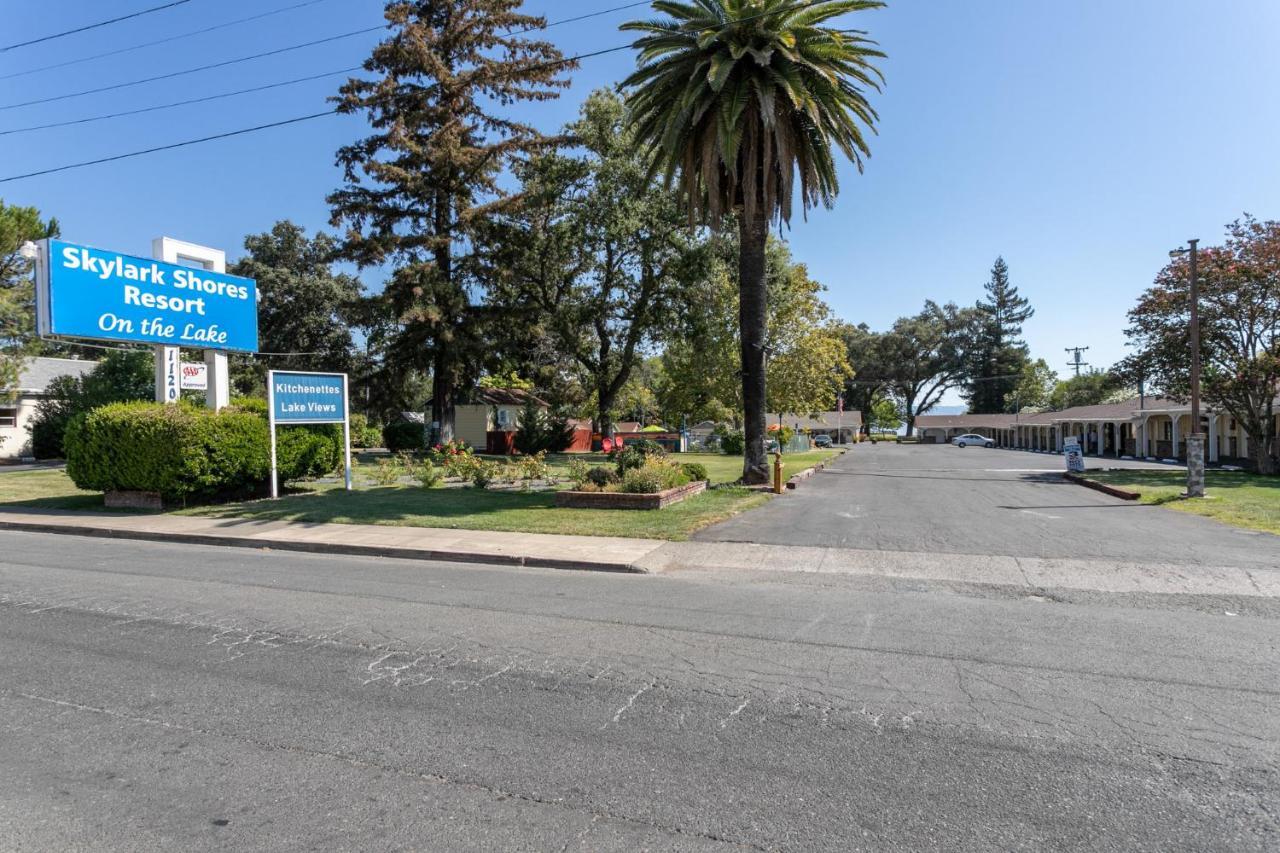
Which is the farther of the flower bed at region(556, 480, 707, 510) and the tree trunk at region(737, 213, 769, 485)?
the tree trunk at region(737, 213, 769, 485)

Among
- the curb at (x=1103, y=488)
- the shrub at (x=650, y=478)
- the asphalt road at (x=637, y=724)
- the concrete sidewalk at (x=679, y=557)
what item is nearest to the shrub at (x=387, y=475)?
the concrete sidewalk at (x=679, y=557)

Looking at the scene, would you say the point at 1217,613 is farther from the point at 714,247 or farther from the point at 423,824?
the point at 714,247

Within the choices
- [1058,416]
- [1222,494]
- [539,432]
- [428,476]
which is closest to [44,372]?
[539,432]

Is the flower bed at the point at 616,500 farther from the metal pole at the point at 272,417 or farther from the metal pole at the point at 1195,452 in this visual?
the metal pole at the point at 1195,452

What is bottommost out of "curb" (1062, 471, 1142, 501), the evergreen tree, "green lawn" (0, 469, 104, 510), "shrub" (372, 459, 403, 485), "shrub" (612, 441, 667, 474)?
"curb" (1062, 471, 1142, 501)

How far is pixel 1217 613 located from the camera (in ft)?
23.1

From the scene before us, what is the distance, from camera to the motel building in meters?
36.0

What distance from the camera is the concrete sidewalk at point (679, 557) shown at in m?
8.44

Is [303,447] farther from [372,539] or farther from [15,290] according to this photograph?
[15,290]

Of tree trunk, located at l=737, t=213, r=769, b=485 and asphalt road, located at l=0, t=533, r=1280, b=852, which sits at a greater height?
tree trunk, located at l=737, t=213, r=769, b=485

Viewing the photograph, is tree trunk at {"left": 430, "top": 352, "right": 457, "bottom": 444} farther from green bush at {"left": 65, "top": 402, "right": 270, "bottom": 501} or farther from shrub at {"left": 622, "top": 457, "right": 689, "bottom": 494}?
shrub at {"left": 622, "top": 457, "right": 689, "bottom": 494}

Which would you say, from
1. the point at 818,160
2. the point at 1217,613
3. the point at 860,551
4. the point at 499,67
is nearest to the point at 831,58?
the point at 818,160

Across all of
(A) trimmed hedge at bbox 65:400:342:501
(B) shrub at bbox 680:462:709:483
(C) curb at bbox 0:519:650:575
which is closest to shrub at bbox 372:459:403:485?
(A) trimmed hedge at bbox 65:400:342:501

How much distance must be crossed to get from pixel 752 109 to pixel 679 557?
11.4 meters
